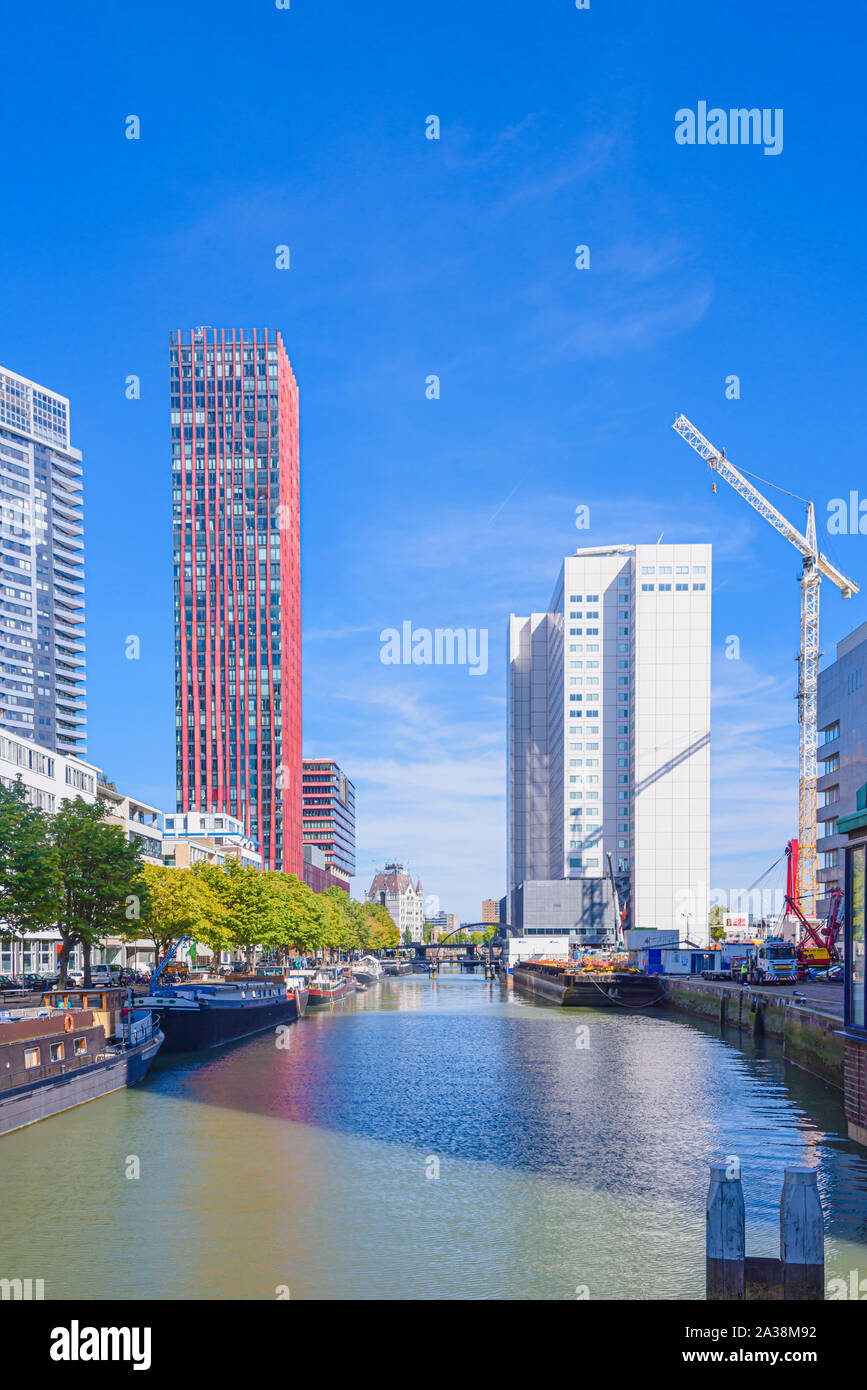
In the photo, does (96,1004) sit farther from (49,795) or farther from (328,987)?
(328,987)

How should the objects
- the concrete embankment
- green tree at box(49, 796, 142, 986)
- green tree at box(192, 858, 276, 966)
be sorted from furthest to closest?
green tree at box(192, 858, 276, 966), green tree at box(49, 796, 142, 986), the concrete embankment

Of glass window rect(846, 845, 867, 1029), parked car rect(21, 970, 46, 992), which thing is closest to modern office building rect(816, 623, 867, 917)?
parked car rect(21, 970, 46, 992)

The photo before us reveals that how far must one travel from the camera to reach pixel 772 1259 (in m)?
14.3

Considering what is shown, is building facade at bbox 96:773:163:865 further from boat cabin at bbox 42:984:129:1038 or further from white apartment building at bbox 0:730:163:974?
boat cabin at bbox 42:984:129:1038

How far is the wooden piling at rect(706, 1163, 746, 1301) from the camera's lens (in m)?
14.3

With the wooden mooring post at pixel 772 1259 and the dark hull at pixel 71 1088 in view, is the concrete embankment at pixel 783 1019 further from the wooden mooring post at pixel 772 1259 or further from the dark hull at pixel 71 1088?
the dark hull at pixel 71 1088

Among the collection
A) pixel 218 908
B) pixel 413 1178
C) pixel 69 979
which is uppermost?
pixel 413 1178

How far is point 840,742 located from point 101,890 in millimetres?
80410

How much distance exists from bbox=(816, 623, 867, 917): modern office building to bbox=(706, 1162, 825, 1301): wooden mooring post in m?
100

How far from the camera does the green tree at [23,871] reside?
6650 cm

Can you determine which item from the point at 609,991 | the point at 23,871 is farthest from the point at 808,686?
the point at 23,871
